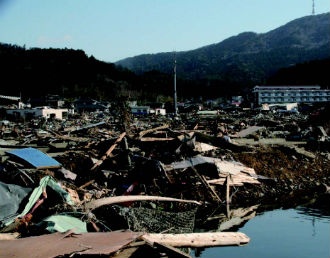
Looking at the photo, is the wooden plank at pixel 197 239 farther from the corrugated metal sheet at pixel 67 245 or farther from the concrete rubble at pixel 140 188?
the corrugated metal sheet at pixel 67 245

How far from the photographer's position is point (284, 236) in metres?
8.30

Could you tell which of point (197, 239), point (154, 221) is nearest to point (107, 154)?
point (154, 221)

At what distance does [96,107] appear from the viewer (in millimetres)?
75250

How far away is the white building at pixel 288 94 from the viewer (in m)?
82.2

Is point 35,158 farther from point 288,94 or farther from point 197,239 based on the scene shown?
point 288,94

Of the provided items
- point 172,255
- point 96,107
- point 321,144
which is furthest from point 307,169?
point 96,107

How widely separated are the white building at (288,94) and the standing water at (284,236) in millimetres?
73968

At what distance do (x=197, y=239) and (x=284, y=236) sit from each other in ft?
8.80

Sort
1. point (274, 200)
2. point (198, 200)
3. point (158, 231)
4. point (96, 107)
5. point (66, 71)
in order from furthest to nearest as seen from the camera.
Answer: point (66, 71), point (96, 107), point (274, 200), point (198, 200), point (158, 231)

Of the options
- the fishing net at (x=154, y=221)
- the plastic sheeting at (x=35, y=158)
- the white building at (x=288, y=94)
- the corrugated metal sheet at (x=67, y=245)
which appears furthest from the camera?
the white building at (x=288, y=94)

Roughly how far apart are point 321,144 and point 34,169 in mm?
11872

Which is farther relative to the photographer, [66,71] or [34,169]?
[66,71]

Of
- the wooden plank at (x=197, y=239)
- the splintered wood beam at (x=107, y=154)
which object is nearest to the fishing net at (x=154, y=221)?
the wooden plank at (x=197, y=239)

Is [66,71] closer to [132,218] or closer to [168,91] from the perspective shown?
[168,91]
